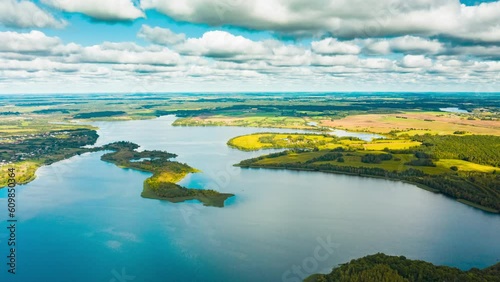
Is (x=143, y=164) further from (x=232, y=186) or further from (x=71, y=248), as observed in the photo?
(x=71, y=248)

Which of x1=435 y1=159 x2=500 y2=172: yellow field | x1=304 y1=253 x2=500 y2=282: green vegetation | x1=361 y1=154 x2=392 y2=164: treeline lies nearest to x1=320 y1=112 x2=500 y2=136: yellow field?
x1=435 y1=159 x2=500 y2=172: yellow field

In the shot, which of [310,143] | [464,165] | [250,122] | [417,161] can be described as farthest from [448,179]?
[250,122]

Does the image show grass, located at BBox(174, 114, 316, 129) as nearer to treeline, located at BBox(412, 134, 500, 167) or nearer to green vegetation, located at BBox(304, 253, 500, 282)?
treeline, located at BBox(412, 134, 500, 167)

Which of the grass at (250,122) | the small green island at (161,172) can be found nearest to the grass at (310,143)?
the small green island at (161,172)

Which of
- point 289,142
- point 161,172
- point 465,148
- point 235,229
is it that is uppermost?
point 235,229

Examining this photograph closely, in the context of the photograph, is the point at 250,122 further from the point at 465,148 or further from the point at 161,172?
the point at 161,172

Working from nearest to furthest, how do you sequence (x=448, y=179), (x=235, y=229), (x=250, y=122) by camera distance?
(x=235, y=229), (x=448, y=179), (x=250, y=122)

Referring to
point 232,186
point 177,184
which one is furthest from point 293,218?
point 177,184

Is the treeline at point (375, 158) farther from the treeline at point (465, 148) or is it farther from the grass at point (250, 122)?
the grass at point (250, 122)
